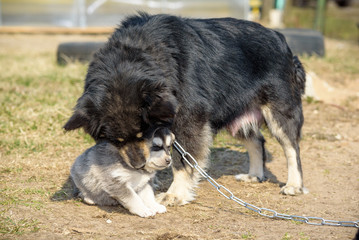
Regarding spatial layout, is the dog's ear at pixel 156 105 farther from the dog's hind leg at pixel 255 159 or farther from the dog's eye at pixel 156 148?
the dog's hind leg at pixel 255 159

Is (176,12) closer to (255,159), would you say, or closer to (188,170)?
(255,159)

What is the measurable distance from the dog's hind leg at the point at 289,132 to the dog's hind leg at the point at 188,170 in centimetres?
72

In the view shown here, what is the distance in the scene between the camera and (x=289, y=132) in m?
4.79

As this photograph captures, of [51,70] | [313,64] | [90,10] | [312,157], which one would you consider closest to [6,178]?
[312,157]

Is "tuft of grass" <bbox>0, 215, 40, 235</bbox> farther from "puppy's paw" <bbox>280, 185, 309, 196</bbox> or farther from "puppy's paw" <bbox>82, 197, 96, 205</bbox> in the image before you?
"puppy's paw" <bbox>280, 185, 309, 196</bbox>

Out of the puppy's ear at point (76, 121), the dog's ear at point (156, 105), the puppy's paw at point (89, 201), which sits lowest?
the puppy's paw at point (89, 201)

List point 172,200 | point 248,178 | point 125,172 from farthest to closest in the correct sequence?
1. point 248,178
2. point 172,200
3. point 125,172

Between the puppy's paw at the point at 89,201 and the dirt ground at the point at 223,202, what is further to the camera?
the puppy's paw at the point at 89,201

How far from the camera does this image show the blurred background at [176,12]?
13867mm

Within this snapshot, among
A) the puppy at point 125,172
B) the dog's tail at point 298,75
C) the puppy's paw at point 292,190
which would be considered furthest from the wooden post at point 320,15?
the puppy at point 125,172

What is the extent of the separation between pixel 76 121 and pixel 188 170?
4.19 ft

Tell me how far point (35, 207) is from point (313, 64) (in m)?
7.13

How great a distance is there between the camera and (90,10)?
14.0 metres

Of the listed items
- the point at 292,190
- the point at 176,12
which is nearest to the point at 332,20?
the point at 176,12
